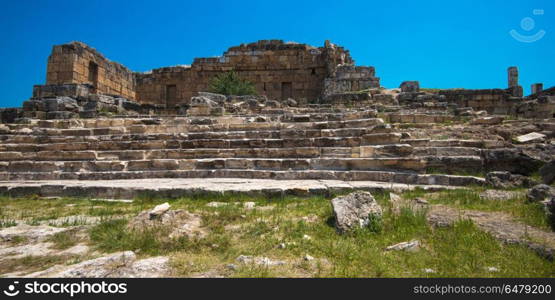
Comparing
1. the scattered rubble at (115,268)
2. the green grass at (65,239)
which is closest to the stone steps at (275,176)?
the green grass at (65,239)

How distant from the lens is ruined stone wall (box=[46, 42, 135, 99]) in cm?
1477

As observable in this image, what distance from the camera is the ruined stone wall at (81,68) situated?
14775mm

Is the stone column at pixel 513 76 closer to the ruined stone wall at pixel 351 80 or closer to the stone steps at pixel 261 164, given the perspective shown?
the ruined stone wall at pixel 351 80

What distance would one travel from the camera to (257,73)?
20156 mm

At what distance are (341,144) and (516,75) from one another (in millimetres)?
16148

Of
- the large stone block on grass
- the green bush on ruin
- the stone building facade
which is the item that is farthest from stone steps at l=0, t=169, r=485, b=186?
the stone building facade

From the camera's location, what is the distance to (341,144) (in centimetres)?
724

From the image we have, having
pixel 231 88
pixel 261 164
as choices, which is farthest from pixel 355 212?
pixel 231 88

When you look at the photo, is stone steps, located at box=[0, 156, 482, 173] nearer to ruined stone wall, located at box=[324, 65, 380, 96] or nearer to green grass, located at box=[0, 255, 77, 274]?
green grass, located at box=[0, 255, 77, 274]

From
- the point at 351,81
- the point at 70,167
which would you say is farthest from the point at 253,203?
the point at 351,81

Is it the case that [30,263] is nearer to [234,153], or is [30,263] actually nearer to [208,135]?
[234,153]

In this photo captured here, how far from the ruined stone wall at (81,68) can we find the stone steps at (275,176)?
318 inches

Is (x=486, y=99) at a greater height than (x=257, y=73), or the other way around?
(x=257, y=73)

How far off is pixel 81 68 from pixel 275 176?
1378cm
